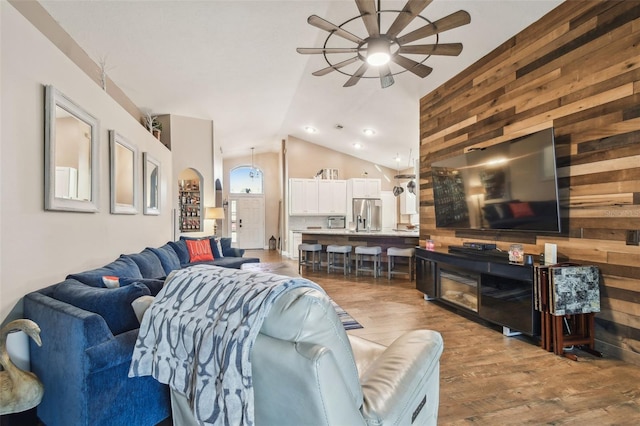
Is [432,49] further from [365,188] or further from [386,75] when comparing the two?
[365,188]

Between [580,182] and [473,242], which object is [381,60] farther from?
[473,242]

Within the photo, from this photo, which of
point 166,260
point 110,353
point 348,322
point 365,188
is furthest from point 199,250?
point 365,188

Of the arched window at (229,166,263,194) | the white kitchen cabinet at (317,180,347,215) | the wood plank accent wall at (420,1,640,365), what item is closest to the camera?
the wood plank accent wall at (420,1,640,365)

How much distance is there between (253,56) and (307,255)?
447 cm

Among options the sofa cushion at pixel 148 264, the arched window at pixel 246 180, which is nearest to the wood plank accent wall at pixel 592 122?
the sofa cushion at pixel 148 264

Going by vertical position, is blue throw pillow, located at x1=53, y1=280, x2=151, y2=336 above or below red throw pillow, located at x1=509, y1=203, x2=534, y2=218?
below

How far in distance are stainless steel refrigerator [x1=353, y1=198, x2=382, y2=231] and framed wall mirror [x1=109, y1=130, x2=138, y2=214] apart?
542 centimetres

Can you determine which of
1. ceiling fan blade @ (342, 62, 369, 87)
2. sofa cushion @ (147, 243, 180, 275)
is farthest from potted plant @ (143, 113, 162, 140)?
ceiling fan blade @ (342, 62, 369, 87)

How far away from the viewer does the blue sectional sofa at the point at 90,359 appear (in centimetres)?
148

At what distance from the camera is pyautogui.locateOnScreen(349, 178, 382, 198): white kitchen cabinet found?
9562mm

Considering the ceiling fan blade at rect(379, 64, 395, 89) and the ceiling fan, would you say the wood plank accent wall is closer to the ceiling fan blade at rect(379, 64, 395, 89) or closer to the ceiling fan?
the ceiling fan

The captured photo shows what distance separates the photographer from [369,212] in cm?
866

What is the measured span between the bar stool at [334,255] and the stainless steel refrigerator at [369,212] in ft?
4.95

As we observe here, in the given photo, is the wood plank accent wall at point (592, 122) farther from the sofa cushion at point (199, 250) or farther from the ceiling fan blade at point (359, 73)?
the sofa cushion at point (199, 250)
